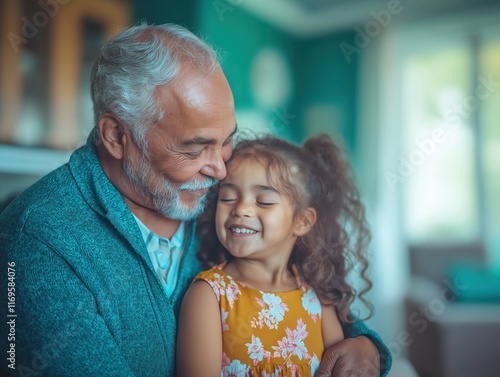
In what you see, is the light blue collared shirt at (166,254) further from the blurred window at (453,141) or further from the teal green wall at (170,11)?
the blurred window at (453,141)

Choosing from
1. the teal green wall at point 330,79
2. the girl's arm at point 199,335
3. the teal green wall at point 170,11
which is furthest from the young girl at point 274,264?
the teal green wall at point 330,79

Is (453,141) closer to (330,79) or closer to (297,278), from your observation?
(330,79)

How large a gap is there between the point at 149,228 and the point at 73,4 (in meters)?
1.47

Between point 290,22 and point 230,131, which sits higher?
point 290,22

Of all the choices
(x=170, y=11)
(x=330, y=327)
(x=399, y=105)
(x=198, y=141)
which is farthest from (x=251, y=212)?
(x=399, y=105)

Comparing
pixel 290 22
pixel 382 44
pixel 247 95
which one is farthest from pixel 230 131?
pixel 382 44

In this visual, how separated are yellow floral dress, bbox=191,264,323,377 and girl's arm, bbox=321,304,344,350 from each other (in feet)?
0.06

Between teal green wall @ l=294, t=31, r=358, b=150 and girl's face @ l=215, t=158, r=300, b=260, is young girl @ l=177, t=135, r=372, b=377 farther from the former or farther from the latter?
teal green wall @ l=294, t=31, r=358, b=150

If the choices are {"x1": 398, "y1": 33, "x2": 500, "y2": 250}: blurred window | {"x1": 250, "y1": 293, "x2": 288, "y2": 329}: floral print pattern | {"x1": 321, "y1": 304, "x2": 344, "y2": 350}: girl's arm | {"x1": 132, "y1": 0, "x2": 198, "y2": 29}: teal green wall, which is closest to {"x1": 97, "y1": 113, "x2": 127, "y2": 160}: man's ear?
A: {"x1": 250, "y1": 293, "x2": 288, "y2": 329}: floral print pattern

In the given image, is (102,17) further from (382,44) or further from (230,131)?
(382,44)

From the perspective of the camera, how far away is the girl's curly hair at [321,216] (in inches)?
39.4

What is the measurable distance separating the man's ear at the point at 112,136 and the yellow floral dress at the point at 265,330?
0.29 metres

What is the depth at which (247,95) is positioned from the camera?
3.09 m

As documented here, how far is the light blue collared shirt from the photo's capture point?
3.38ft
